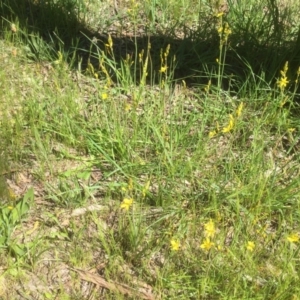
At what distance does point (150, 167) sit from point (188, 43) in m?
1.34

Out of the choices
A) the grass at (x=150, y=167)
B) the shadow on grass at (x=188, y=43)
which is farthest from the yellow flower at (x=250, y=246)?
the shadow on grass at (x=188, y=43)

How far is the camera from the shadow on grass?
3463mm

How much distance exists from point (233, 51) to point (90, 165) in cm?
143

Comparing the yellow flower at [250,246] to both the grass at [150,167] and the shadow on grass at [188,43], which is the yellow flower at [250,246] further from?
the shadow on grass at [188,43]

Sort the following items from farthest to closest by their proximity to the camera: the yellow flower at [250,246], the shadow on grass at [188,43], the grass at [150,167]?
the shadow on grass at [188,43], the grass at [150,167], the yellow flower at [250,246]

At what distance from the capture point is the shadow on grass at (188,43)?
11.4 ft

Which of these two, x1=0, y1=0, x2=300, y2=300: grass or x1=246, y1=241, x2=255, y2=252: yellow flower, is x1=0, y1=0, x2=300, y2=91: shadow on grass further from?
x1=246, y1=241, x2=255, y2=252: yellow flower

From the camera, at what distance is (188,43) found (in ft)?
12.2

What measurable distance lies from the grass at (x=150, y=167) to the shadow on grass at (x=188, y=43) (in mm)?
13

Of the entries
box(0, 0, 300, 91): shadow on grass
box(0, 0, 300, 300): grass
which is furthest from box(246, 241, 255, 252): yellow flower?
box(0, 0, 300, 91): shadow on grass

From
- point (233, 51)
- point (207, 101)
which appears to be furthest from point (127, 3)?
point (207, 101)

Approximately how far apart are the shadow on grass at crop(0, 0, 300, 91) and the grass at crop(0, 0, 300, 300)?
0.04 ft

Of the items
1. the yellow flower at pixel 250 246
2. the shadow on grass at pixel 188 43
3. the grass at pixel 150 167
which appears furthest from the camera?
the shadow on grass at pixel 188 43

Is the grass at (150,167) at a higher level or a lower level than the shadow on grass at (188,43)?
lower
